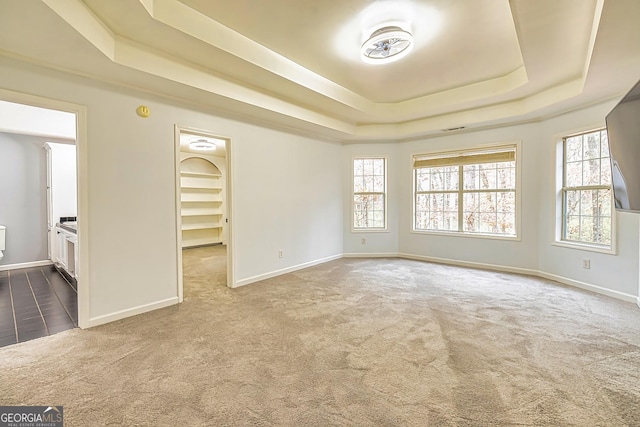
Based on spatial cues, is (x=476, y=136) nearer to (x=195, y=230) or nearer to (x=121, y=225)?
(x=121, y=225)

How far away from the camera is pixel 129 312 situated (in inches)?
123

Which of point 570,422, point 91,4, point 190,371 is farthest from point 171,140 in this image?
point 570,422

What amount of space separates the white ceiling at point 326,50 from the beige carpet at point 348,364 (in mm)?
2461

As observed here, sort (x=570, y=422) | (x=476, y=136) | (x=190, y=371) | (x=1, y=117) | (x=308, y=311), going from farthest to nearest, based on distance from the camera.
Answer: (x=476, y=136), (x=1, y=117), (x=308, y=311), (x=190, y=371), (x=570, y=422)

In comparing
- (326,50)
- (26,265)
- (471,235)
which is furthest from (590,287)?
(26,265)

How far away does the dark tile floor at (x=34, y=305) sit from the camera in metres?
2.78

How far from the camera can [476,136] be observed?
Answer: 5.18 metres

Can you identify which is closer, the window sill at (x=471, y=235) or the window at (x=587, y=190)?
the window at (x=587, y=190)

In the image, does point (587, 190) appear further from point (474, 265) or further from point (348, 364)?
point (348, 364)

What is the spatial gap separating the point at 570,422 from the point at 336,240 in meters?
4.55

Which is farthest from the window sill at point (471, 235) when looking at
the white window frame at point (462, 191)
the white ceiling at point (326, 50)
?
the white ceiling at point (326, 50)

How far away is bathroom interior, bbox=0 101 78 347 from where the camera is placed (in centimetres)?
473

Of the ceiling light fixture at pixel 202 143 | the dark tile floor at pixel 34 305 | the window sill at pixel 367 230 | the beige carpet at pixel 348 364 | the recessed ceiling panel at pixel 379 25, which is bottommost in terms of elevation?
the beige carpet at pixel 348 364

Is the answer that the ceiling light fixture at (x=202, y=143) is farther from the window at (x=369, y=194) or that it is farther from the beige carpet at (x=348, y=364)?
the beige carpet at (x=348, y=364)
